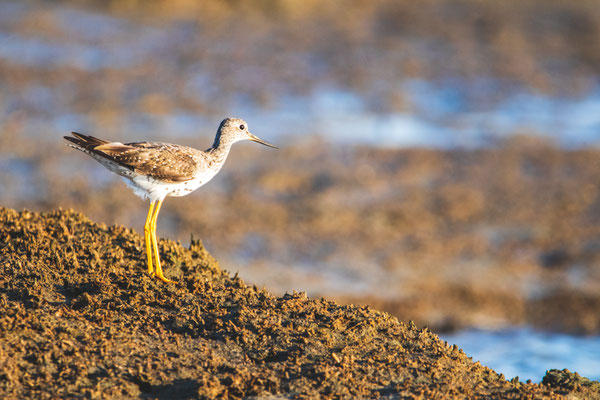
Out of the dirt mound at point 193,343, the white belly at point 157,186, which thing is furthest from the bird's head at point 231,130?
the dirt mound at point 193,343

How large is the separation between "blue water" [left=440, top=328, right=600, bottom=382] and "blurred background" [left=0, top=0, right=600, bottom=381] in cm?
4

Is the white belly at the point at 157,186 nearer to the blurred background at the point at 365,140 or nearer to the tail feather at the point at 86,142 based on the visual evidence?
the tail feather at the point at 86,142

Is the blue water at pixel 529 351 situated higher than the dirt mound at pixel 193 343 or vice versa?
the blue water at pixel 529 351

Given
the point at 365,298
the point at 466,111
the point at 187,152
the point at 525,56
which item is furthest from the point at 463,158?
the point at 187,152

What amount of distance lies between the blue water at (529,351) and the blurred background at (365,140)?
0.04m

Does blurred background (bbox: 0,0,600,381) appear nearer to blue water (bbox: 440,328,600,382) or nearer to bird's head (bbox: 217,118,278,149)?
blue water (bbox: 440,328,600,382)

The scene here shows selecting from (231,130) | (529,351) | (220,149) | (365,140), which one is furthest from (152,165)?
(365,140)

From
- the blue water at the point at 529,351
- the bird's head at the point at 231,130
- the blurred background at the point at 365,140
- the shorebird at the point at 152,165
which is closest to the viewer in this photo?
the shorebird at the point at 152,165

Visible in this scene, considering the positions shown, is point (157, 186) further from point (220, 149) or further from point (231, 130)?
point (231, 130)

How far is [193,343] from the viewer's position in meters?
5.22

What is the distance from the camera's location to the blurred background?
38.0ft

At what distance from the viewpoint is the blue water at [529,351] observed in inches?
365

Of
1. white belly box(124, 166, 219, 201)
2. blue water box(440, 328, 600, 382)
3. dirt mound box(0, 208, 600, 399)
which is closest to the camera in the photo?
dirt mound box(0, 208, 600, 399)

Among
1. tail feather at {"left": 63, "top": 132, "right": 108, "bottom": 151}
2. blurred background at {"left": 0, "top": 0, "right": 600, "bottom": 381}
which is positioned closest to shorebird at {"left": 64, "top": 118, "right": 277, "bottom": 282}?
tail feather at {"left": 63, "top": 132, "right": 108, "bottom": 151}
